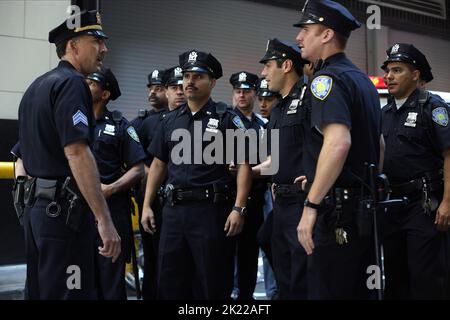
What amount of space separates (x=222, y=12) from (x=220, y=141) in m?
6.37

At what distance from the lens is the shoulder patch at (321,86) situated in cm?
276

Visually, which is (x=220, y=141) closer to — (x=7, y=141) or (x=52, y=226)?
(x=52, y=226)

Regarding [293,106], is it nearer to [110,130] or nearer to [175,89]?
[110,130]

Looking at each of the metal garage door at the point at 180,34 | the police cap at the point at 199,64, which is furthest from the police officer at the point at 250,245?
the metal garage door at the point at 180,34

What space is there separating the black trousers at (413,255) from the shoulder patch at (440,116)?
0.56 meters

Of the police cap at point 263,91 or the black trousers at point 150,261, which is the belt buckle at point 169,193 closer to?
the black trousers at point 150,261

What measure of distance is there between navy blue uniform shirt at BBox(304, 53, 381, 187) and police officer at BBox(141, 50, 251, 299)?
118 cm

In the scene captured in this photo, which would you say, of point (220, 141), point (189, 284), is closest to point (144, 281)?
point (189, 284)

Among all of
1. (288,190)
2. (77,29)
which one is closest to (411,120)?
(288,190)

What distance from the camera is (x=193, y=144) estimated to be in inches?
162

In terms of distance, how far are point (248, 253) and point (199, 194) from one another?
1147 millimetres

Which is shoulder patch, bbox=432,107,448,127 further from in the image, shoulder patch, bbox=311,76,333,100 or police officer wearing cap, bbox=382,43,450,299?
shoulder patch, bbox=311,76,333,100

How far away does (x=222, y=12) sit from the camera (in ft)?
32.6

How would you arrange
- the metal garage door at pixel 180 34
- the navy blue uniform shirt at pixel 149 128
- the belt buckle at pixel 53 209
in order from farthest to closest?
the metal garage door at pixel 180 34 < the navy blue uniform shirt at pixel 149 128 < the belt buckle at pixel 53 209
